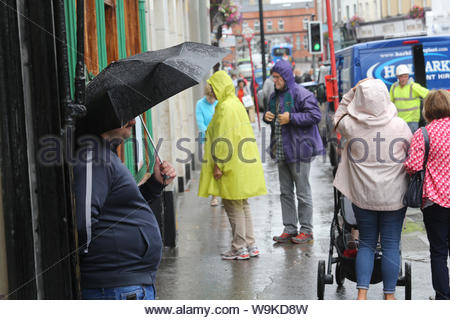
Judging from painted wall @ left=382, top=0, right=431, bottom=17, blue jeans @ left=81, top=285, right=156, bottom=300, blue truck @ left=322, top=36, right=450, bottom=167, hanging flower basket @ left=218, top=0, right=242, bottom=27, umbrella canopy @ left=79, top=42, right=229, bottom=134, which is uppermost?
painted wall @ left=382, top=0, right=431, bottom=17

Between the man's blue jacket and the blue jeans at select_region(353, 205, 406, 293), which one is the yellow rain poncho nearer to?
the blue jeans at select_region(353, 205, 406, 293)

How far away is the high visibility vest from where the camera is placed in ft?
40.0

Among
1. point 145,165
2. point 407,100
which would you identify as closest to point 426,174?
point 145,165

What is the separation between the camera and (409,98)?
12234 mm

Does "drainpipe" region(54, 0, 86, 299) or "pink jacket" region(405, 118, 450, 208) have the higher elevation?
"drainpipe" region(54, 0, 86, 299)

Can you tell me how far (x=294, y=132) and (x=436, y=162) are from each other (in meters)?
2.89

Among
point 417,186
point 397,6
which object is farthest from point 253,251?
point 397,6

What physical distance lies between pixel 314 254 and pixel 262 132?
16687mm

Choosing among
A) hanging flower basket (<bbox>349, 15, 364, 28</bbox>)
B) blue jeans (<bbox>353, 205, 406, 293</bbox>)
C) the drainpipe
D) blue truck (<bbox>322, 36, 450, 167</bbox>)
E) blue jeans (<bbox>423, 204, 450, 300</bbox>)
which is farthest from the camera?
hanging flower basket (<bbox>349, 15, 364, 28</bbox>)

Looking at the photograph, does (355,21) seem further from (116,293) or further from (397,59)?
(116,293)

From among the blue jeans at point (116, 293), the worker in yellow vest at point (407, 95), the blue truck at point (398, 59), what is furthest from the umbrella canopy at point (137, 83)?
the blue truck at point (398, 59)

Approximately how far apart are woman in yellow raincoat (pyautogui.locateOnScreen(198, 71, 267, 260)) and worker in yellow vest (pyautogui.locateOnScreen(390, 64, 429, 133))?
5.58m

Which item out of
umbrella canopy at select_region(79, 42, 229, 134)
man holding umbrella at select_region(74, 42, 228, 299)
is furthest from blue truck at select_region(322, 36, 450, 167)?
man holding umbrella at select_region(74, 42, 228, 299)

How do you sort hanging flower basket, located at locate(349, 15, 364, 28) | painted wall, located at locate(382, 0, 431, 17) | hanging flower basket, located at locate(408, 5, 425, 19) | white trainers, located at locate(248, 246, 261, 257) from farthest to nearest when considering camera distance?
hanging flower basket, located at locate(349, 15, 364, 28)
painted wall, located at locate(382, 0, 431, 17)
hanging flower basket, located at locate(408, 5, 425, 19)
white trainers, located at locate(248, 246, 261, 257)
